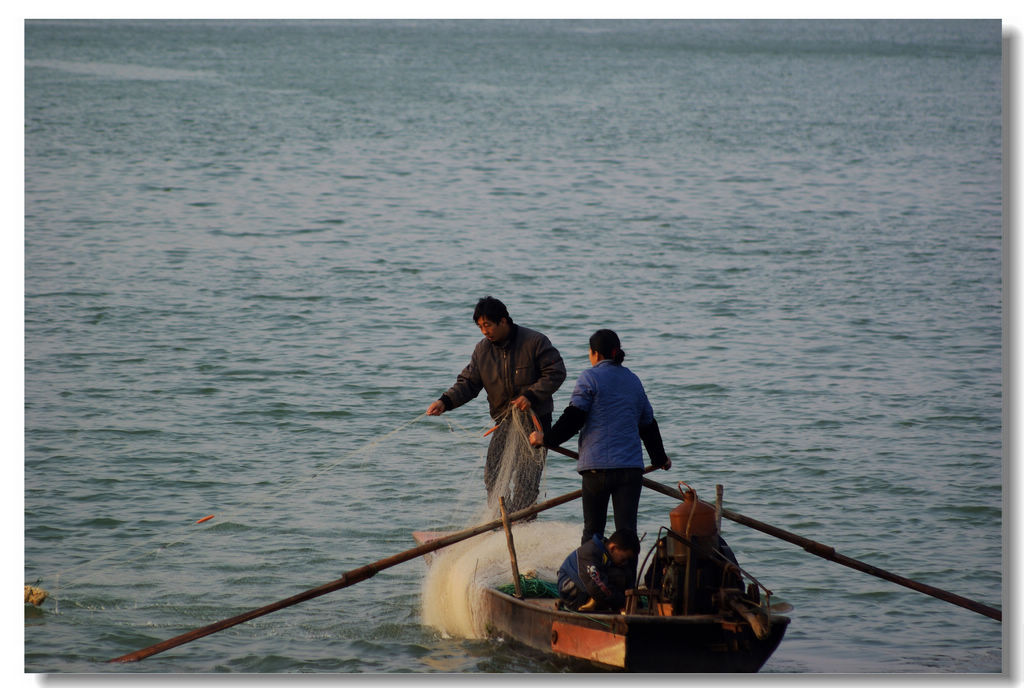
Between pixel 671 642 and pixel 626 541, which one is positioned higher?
pixel 626 541

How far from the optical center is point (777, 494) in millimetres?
9430

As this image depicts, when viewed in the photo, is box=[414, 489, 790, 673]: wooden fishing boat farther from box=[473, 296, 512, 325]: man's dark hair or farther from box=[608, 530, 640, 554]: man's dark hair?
box=[473, 296, 512, 325]: man's dark hair

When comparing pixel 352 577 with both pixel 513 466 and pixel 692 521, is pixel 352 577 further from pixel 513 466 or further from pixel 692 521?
pixel 692 521

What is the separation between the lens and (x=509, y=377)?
6.57 m

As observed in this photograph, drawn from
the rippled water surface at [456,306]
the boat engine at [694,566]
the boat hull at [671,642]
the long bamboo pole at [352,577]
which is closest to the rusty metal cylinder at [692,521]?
the boat engine at [694,566]

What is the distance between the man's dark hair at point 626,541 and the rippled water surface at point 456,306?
867 millimetres

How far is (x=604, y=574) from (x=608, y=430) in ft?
2.10

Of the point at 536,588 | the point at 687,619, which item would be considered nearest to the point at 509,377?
the point at 536,588

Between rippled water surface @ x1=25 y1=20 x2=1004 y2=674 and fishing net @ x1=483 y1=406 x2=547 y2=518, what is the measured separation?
1.32 ft

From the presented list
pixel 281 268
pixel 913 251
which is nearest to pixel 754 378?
pixel 913 251

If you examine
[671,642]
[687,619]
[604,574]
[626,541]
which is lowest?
[671,642]

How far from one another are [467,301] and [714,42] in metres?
19.7

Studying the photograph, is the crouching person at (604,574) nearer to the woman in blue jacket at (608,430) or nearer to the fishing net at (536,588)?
the woman in blue jacket at (608,430)

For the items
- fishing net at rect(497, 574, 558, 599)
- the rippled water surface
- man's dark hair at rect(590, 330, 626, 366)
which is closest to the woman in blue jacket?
man's dark hair at rect(590, 330, 626, 366)
